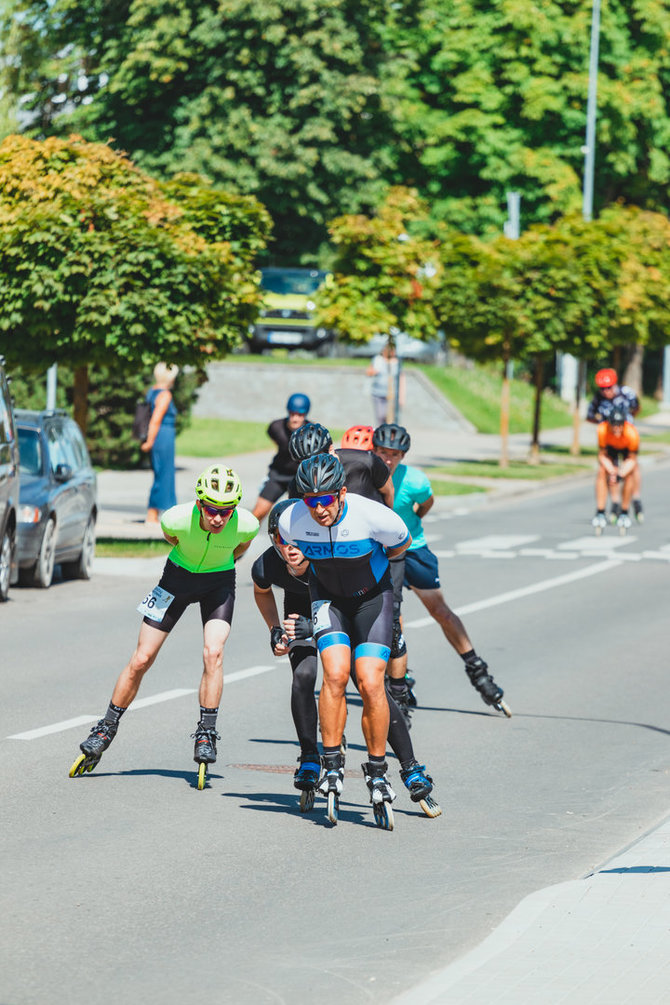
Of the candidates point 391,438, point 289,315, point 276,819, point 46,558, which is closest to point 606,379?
point 46,558

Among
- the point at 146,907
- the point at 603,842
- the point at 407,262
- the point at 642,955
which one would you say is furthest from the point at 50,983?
the point at 407,262

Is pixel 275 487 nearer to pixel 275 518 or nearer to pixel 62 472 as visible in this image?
pixel 62 472

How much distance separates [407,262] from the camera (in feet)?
103

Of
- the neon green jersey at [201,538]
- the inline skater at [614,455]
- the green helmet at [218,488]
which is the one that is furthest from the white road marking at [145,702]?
the inline skater at [614,455]

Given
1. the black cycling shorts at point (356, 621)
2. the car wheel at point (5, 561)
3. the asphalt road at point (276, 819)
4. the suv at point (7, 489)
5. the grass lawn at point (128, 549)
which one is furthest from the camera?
the grass lawn at point (128, 549)

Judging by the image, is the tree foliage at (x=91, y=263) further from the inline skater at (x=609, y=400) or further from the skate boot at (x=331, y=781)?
the skate boot at (x=331, y=781)

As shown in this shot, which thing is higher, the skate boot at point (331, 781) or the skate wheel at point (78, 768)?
the skate boot at point (331, 781)

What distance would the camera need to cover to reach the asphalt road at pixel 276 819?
585cm

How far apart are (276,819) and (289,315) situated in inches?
1551

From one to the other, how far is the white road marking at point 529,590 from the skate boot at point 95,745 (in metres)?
6.66

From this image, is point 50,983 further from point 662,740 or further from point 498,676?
point 498,676

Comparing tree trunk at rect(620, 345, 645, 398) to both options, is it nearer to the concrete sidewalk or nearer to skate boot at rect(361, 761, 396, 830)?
skate boot at rect(361, 761, 396, 830)

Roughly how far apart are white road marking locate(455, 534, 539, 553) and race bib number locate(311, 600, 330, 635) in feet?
43.4

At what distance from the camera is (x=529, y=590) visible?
1750cm
